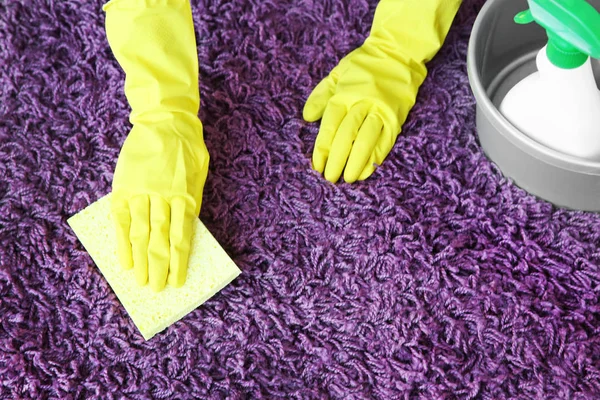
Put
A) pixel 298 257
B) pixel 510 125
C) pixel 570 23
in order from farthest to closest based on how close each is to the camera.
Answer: pixel 298 257 < pixel 510 125 < pixel 570 23

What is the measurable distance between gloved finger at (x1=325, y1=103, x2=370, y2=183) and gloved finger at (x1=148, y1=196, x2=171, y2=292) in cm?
27

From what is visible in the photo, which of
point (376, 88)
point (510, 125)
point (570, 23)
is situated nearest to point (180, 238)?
point (376, 88)

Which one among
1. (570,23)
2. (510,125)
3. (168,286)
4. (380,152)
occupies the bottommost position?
(168,286)

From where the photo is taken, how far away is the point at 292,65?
4.22 ft

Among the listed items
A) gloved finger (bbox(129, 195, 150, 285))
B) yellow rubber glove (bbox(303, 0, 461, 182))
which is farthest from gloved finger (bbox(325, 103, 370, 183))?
gloved finger (bbox(129, 195, 150, 285))

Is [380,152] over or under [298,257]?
over

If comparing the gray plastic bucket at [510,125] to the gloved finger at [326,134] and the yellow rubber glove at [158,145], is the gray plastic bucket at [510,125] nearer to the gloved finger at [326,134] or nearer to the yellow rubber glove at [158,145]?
the gloved finger at [326,134]

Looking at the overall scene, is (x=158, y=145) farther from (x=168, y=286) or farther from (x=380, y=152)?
(x=380, y=152)

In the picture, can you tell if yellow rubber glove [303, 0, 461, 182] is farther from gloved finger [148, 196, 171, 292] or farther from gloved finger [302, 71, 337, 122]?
gloved finger [148, 196, 171, 292]

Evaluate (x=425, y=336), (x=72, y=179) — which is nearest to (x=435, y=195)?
(x=425, y=336)

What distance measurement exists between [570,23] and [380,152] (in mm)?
377

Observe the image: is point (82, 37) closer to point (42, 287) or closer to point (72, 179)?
point (72, 179)

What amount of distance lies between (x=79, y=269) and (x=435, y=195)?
0.59m

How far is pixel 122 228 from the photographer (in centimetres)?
108
